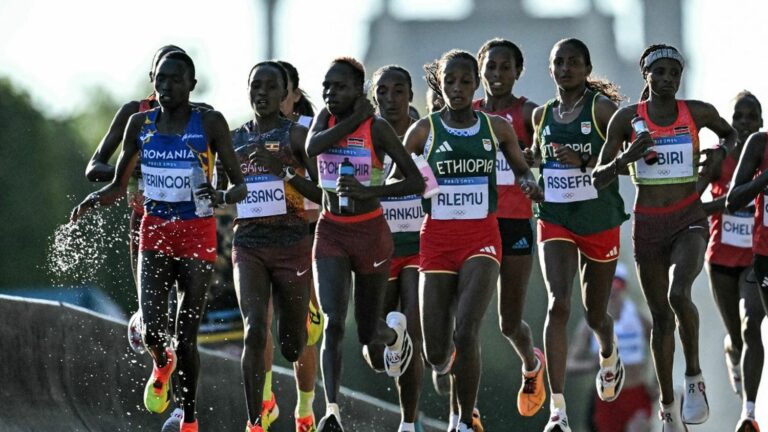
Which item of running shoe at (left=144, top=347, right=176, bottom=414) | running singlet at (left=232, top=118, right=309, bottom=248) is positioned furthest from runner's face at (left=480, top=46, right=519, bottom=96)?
running shoe at (left=144, top=347, right=176, bottom=414)

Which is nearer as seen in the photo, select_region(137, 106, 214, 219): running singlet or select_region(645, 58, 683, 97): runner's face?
select_region(137, 106, 214, 219): running singlet

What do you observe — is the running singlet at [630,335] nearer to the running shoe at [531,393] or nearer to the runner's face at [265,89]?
the running shoe at [531,393]

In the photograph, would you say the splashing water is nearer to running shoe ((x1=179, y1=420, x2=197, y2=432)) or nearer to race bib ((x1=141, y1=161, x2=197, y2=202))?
running shoe ((x1=179, y1=420, x2=197, y2=432))

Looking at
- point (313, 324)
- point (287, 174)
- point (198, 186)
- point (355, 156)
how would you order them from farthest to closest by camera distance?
1. point (313, 324)
2. point (287, 174)
3. point (355, 156)
4. point (198, 186)

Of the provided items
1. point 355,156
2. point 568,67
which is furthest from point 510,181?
point 355,156

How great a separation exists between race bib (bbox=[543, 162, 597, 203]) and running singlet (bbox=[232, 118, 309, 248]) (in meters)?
1.71

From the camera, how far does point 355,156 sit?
12531mm

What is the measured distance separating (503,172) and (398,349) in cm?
146

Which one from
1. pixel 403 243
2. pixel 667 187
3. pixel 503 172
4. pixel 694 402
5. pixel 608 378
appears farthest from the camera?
pixel 608 378

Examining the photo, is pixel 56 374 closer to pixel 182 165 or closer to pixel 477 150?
pixel 182 165

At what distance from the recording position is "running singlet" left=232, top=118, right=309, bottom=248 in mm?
12977

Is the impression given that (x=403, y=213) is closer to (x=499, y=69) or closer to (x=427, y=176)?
(x=499, y=69)

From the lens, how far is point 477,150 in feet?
41.3

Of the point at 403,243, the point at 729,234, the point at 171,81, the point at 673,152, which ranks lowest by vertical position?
the point at 729,234
